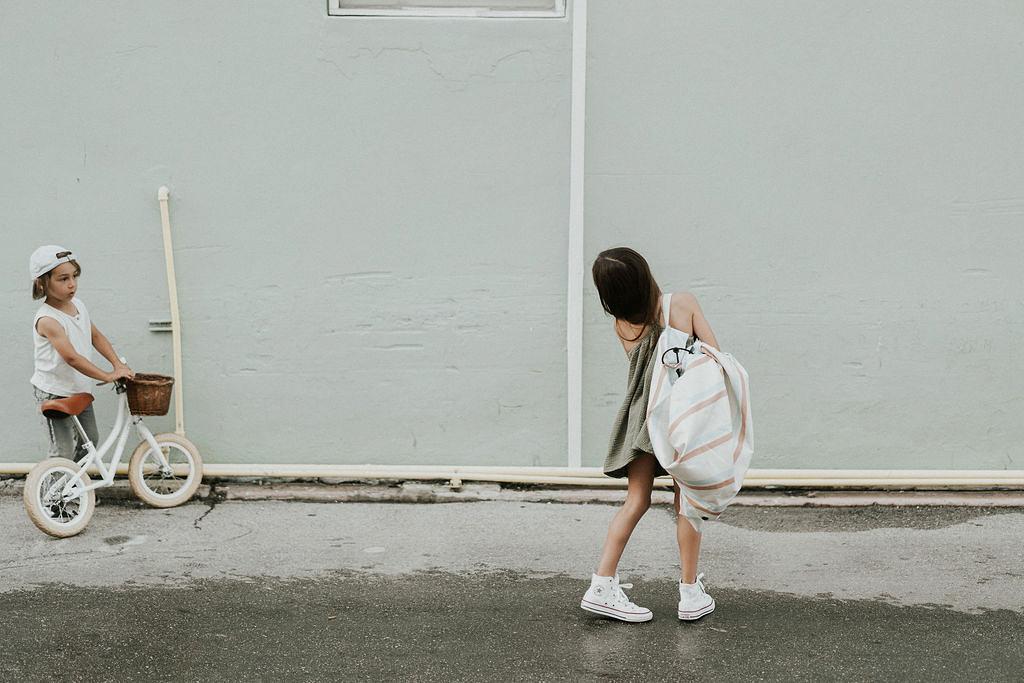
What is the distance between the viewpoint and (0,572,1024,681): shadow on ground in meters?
4.35

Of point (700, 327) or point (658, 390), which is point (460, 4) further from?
point (658, 390)

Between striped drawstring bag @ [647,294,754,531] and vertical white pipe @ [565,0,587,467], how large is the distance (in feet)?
6.22

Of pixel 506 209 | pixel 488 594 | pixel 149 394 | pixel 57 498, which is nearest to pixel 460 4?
pixel 506 209

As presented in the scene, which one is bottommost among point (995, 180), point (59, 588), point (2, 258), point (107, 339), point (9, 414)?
point (59, 588)

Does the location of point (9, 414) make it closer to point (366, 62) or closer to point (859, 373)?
point (366, 62)

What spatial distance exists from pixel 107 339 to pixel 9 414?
29.3 inches

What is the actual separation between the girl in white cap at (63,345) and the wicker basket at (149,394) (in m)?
0.08

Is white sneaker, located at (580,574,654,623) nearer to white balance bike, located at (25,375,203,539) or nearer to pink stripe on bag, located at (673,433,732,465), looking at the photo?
pink stripe on bag, located at (673,433,732,465)

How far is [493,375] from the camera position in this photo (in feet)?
21.8

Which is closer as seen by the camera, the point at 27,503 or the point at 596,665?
the point at 596,665

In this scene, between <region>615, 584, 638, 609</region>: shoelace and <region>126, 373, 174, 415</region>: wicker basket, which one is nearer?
<region>615, 584, 638, 609</region>: shoelace

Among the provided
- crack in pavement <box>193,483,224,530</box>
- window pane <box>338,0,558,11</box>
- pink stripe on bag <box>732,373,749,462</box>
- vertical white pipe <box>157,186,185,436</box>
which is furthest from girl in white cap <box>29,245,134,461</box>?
pink stripe on bag <box>732,373,749,462</box>

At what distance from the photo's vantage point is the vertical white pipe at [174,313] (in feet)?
21.2

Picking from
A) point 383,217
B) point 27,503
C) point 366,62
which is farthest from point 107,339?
point 366,62
